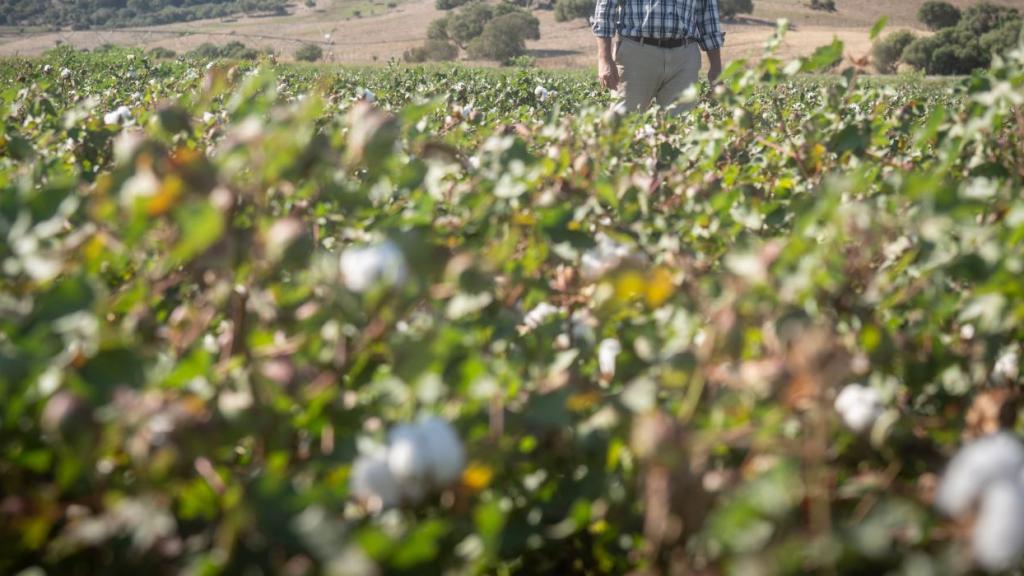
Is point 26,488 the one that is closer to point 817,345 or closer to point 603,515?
point 603,515

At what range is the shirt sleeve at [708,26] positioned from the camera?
506cm

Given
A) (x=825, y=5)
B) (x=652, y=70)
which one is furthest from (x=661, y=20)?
(x=825, y=5)

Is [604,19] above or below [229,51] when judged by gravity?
above

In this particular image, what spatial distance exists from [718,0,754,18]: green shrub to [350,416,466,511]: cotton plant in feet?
170

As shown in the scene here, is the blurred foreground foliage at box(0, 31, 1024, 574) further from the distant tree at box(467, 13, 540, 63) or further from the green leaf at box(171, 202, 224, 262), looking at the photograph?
the distant tree at box(467, 13, 540, 63)

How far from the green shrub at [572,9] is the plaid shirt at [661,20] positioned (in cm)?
5095

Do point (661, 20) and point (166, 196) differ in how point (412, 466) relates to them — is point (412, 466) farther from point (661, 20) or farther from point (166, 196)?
point (661, 20)

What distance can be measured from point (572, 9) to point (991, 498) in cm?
5626

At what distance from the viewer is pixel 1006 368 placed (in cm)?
105

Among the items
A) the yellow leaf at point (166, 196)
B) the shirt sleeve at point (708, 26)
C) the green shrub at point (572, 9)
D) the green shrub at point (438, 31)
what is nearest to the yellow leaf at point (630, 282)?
the yellow leaf at point (166, 196)

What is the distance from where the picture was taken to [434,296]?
0.94 m

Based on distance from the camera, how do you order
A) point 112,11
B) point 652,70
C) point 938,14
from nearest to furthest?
point 652,70, point 938,14, point 112,11

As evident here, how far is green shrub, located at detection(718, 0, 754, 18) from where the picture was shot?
49250 millimetres

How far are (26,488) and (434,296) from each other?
17.7 inches
